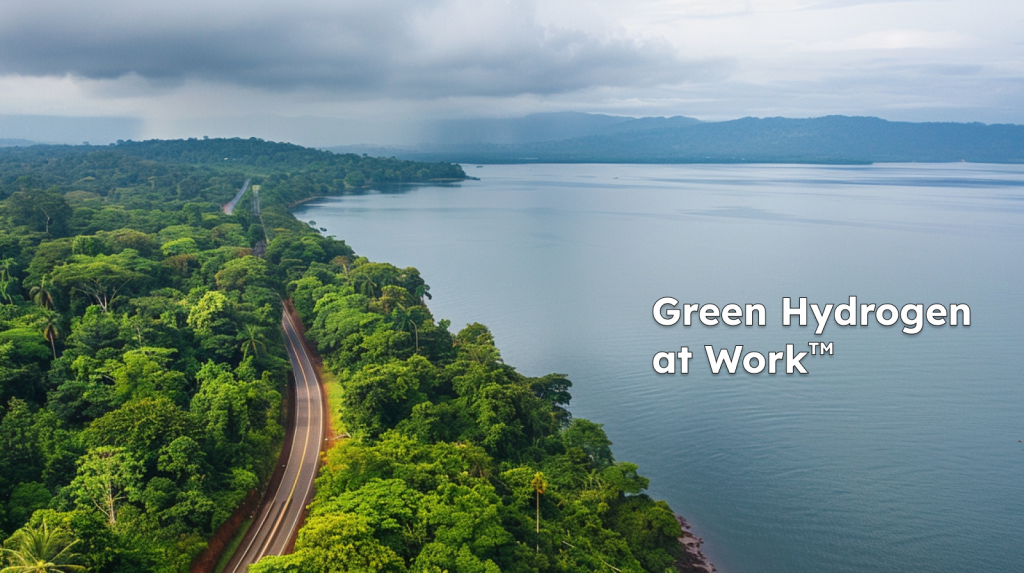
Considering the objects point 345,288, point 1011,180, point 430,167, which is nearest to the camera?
point 345,288

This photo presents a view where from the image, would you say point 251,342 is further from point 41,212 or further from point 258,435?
point 41,212

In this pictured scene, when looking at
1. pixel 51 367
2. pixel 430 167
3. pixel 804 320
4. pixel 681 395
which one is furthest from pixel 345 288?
pixel 430 167

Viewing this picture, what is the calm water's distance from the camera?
25.6 metres

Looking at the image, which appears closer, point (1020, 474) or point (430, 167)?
point (1020, 474)

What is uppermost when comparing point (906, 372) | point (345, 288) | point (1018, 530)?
point (345, 288)

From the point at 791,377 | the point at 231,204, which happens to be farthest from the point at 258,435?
the point at 231,204

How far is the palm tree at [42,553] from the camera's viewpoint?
14328mm

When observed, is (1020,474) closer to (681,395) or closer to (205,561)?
(681,395)

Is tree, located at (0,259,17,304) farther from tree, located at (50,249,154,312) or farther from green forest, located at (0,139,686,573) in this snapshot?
tree, located at (50,249,154,312)

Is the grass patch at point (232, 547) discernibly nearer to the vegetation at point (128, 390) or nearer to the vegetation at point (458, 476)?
the vegetation at point (128, 390)

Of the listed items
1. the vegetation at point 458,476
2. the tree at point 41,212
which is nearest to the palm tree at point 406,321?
the vegetation at point 458,476

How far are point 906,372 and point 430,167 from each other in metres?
167

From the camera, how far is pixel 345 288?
44.8 m

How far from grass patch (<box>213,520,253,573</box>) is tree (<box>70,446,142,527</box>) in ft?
10.6
